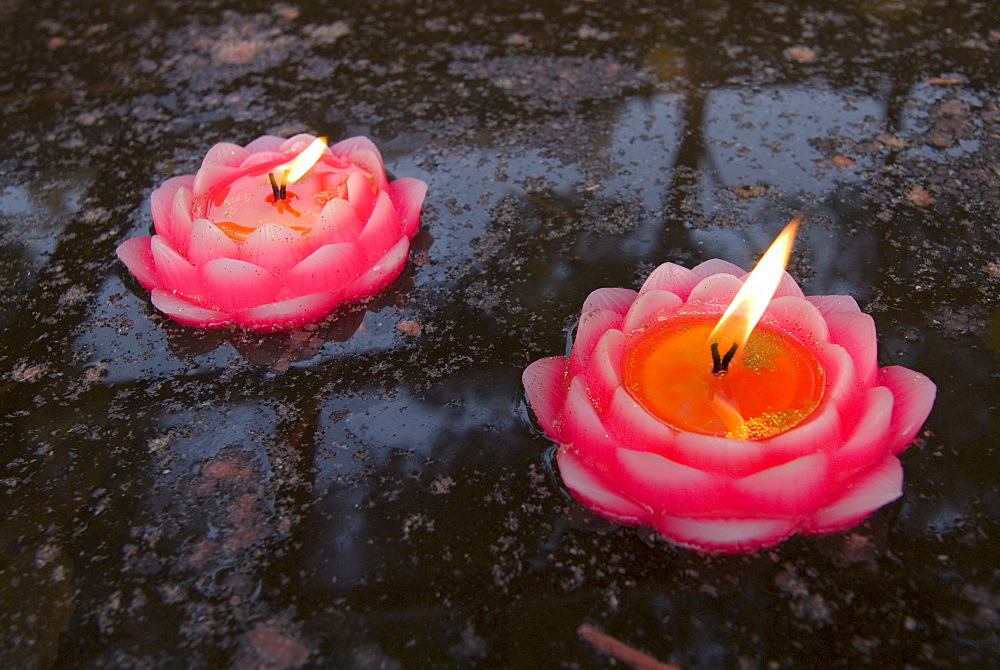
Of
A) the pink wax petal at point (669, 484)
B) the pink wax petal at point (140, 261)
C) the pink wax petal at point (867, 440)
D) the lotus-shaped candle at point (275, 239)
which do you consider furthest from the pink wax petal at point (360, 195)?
the pink wax petal at point (867, 440)

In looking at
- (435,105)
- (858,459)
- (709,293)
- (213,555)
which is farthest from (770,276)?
(435,105)

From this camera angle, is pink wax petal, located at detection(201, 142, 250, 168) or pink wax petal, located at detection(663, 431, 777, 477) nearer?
pink wax petal, located at detection(663, 431, 777, 477)

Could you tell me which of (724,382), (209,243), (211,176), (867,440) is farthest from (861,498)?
(211,176)

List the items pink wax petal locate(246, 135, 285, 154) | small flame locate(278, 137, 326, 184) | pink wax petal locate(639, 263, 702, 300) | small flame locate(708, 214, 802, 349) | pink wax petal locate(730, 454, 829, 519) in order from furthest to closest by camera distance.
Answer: pink wax petal locate(246, 135, 285, 154) → small flame locate(278, 137, 326, 184) → pink wax petal locate(639, 263, 702, 300) → small flame locate(708, 214, 802, 349) → pink wax petal locate(730, 454, 829, 519)

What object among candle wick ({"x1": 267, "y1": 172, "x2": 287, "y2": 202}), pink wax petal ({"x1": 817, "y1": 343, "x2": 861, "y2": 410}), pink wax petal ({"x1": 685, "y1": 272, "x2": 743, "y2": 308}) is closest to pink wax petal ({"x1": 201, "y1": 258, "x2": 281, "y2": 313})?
candle wick ({"x1": 267, "y1": 172, "x2": 287, "y2": 202})

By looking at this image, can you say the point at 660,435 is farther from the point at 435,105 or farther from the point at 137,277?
the point at 435,105

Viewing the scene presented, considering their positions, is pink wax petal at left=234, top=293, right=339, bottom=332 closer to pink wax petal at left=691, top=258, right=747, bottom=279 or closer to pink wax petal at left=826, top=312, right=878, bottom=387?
pink wax petal at left=691, top=258, right=747, bottom=279
